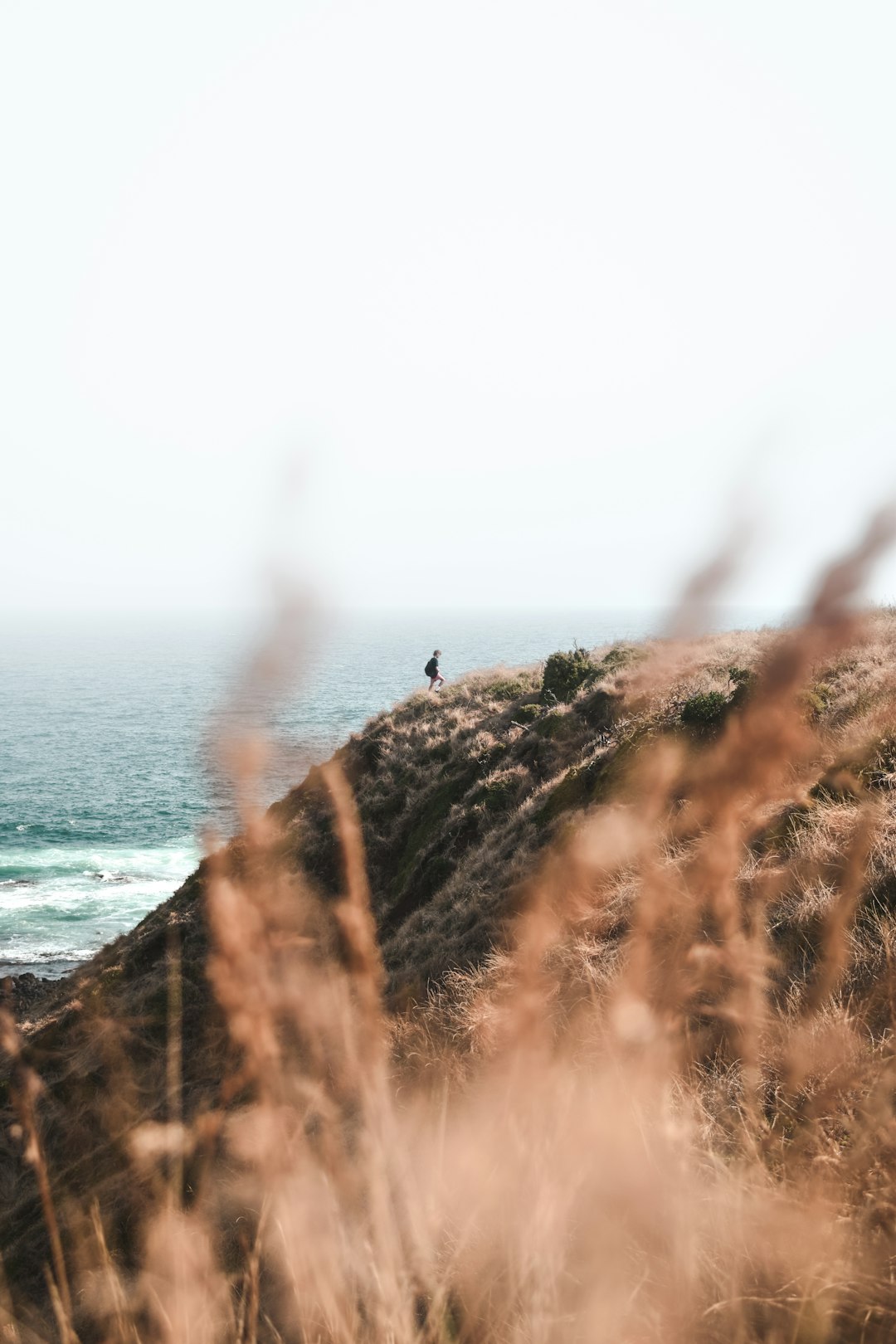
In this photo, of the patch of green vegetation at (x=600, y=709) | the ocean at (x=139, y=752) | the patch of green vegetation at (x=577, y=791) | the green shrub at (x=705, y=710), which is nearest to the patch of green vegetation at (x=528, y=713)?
the patch of green vegetation at (x=600, y=709)

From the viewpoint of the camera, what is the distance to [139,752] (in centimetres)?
6153

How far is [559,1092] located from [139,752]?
2540 inches

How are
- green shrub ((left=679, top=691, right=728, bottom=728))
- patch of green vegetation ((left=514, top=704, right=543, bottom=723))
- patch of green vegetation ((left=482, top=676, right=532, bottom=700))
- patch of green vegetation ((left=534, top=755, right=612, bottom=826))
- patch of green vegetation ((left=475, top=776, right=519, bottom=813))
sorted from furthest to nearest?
patch of green vegetation ((left=482, top=676, right=532, bottom=700)) < patch of green vegetation ((left=514, top=704, right=543, bottom=723)) < patch of green vegetation ((left=475, top=776, right=519, bottom=813)) < green shrub ((left=679, top=691, right=728, bottom=728)) < patch of green vegetation ((left=534, top=755, right=612, bottom=826))

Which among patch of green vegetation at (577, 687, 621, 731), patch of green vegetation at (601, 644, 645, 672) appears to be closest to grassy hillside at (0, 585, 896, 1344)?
patch of green vegetation at (577, 687, 621, 731)

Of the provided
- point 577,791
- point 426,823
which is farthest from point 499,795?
point 577,791

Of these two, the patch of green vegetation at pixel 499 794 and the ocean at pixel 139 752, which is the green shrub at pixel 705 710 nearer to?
the patch of green vegetation at pixel 499 794

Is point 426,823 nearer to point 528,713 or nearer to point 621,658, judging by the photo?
point 528,713

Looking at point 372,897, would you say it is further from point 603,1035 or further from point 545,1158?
point 545,1158

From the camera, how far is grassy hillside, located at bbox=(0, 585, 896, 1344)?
2367mm

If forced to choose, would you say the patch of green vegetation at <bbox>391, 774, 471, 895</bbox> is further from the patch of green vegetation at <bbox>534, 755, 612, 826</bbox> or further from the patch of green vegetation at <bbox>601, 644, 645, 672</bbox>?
the patch of green vegetation at <bbox>601, 644, 645, 672</bbox>

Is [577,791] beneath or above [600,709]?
beneath

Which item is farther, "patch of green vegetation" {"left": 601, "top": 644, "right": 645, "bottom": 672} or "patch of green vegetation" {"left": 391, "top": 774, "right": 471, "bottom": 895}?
"patch of green vegetation" {"left": 601, "top": 644, "right": 645, "bottom": 672}

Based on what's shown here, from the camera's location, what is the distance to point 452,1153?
12.1 feet

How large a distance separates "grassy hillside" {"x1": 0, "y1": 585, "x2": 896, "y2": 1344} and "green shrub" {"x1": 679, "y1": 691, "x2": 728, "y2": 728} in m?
0.05
